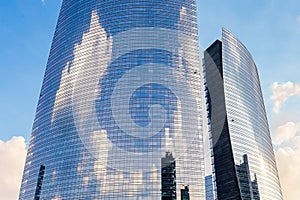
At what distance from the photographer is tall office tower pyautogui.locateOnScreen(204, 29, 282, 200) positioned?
9400 centimetres

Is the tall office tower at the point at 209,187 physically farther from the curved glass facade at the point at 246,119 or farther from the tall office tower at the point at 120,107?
the tall office tower at the point at 120,107

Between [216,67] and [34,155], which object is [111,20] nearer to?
[216,67]

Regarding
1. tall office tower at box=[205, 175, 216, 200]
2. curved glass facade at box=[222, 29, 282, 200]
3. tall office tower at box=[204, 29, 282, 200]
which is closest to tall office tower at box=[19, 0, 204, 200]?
curved glass facade at box=[222, 29, 282, 200]

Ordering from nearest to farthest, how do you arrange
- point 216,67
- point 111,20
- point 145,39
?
1. point 145,39
2. point 111,20
3. point 216,67

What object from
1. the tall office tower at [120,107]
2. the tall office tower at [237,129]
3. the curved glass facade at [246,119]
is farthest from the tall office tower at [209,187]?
the tall office tower at [120,107]

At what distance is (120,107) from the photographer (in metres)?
89.6

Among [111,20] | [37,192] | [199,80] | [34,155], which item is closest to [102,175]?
[37,192]

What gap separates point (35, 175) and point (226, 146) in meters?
65.8

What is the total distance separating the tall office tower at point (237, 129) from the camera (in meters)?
94.0

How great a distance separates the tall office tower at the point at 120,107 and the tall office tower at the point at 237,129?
14.9m

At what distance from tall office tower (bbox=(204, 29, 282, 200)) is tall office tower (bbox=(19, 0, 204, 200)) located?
14.9 metres

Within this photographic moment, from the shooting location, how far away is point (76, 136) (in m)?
93.4

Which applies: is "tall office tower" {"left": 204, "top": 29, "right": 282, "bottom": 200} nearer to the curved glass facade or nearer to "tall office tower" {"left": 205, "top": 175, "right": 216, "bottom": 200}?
the curved glass facade

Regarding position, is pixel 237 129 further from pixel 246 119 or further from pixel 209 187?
pixel 209 187
